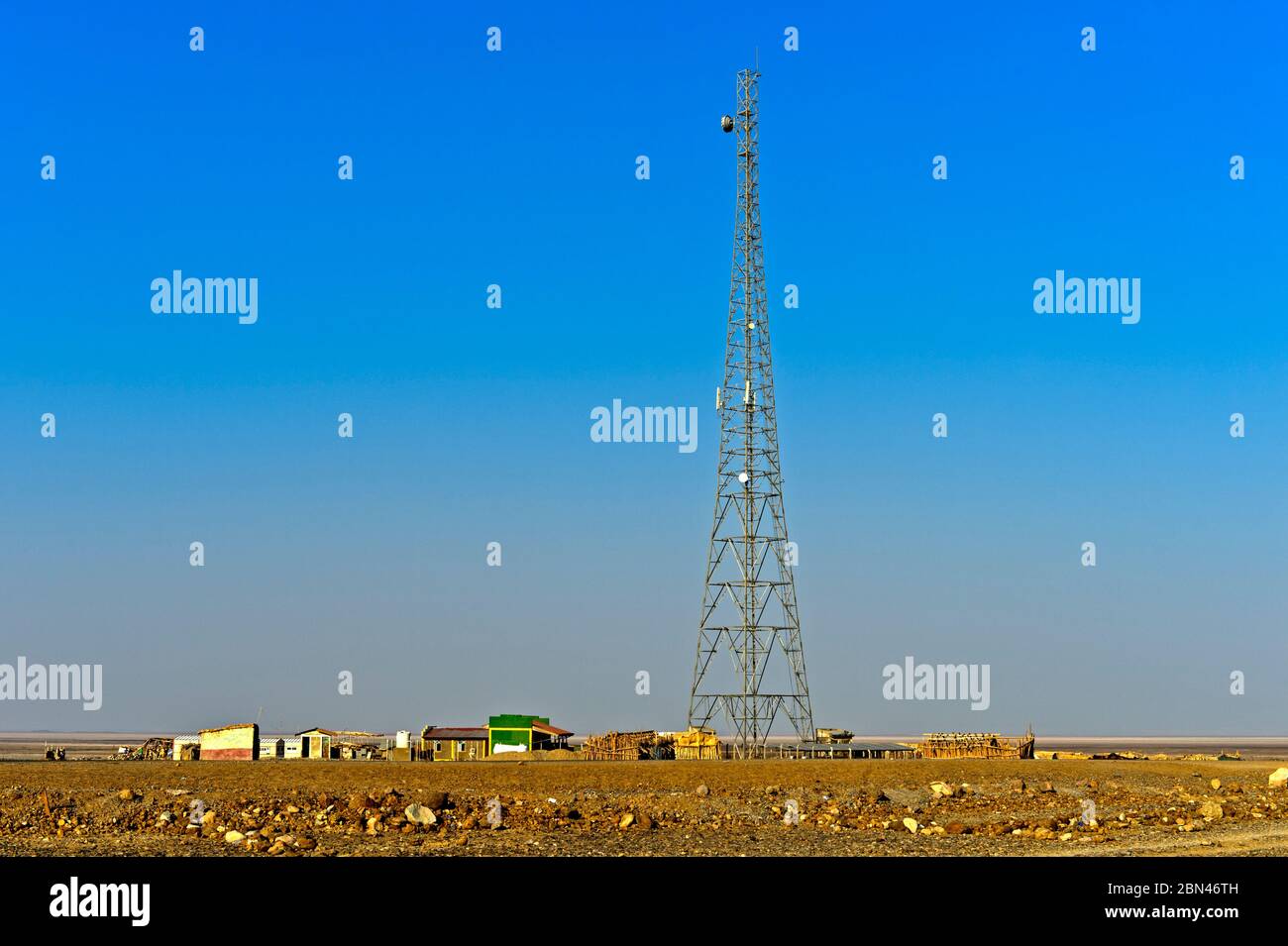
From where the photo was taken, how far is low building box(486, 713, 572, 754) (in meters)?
76.6

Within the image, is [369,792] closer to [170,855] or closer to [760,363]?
[170,855]

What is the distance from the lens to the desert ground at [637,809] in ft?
106

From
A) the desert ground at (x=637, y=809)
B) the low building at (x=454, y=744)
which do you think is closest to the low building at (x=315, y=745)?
the low building at (x=454, y=744)

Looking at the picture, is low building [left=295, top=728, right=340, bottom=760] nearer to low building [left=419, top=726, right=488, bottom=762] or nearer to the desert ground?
low building [left=419, top=726, right=488, bottom=762]

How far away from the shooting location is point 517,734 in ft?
253

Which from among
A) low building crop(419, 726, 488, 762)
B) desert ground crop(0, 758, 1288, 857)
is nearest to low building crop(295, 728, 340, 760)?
low building crop(419, 726, 488, 762)

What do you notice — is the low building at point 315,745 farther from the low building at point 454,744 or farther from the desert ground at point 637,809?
the desert ground at point 637,809

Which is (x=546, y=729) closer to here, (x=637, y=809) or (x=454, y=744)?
(x=454, y=744)

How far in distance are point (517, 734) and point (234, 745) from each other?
51.1 feet

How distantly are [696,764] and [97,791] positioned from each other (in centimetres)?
2474

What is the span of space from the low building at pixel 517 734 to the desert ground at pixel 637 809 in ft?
61.1

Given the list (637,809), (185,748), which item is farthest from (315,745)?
(637,809)
